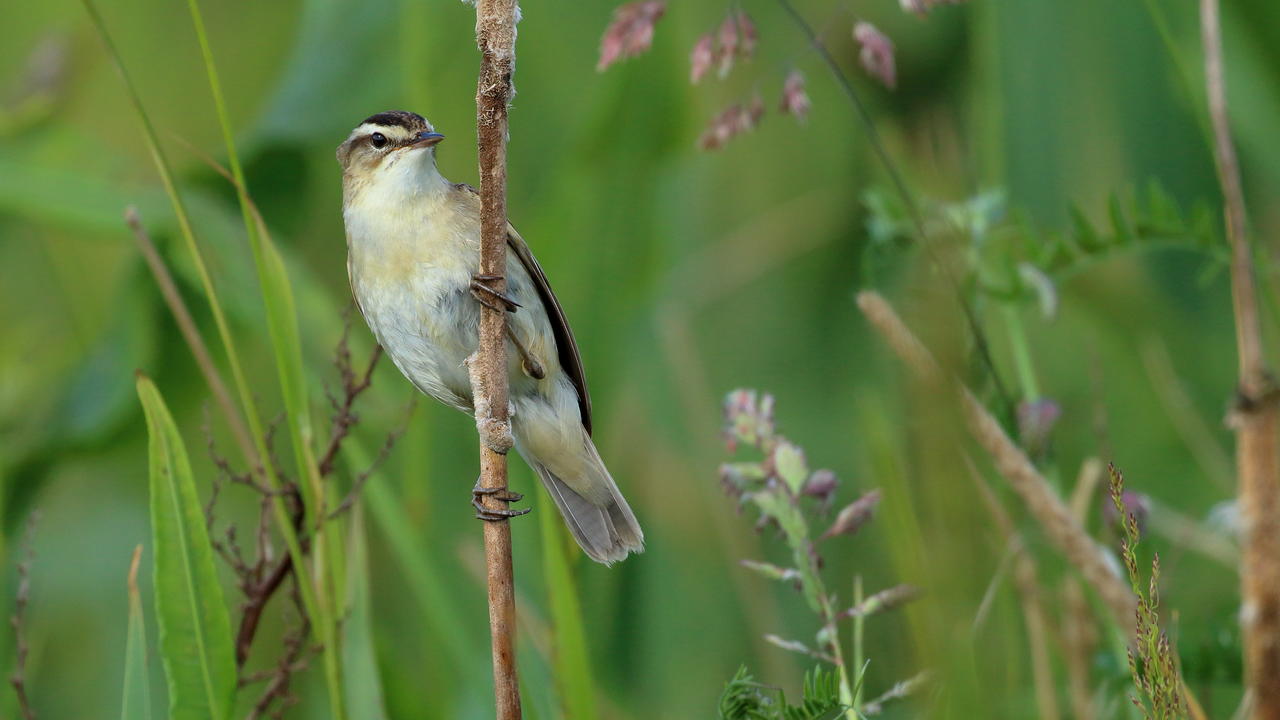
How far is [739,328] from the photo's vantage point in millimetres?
3330

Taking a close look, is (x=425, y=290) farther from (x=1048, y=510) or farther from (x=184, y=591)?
(x=1048, y=510)

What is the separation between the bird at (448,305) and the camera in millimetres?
2279

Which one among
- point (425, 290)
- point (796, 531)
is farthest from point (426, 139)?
point (796, 531)

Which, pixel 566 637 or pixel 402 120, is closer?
pixel 566 637

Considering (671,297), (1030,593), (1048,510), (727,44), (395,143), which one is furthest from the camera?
(671,297)

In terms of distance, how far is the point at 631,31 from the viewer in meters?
1.69

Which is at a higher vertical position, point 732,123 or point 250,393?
point 732,123

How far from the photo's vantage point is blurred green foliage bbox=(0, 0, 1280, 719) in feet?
8.61

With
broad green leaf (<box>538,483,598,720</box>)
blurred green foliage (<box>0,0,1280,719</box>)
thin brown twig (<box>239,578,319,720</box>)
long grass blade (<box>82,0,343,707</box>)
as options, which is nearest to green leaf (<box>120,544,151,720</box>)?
long grass blade (<box>82,0,343,707</box>)

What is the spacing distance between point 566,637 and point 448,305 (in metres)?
0.76

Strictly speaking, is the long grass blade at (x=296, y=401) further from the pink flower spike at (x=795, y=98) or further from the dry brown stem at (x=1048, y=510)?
the dry brown stem at (x=1048, y=510)

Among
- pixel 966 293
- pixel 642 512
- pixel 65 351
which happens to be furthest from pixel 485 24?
pixel 65 351

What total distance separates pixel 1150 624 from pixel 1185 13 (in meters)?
1.94

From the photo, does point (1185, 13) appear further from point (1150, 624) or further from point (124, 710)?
point (124, 710)
